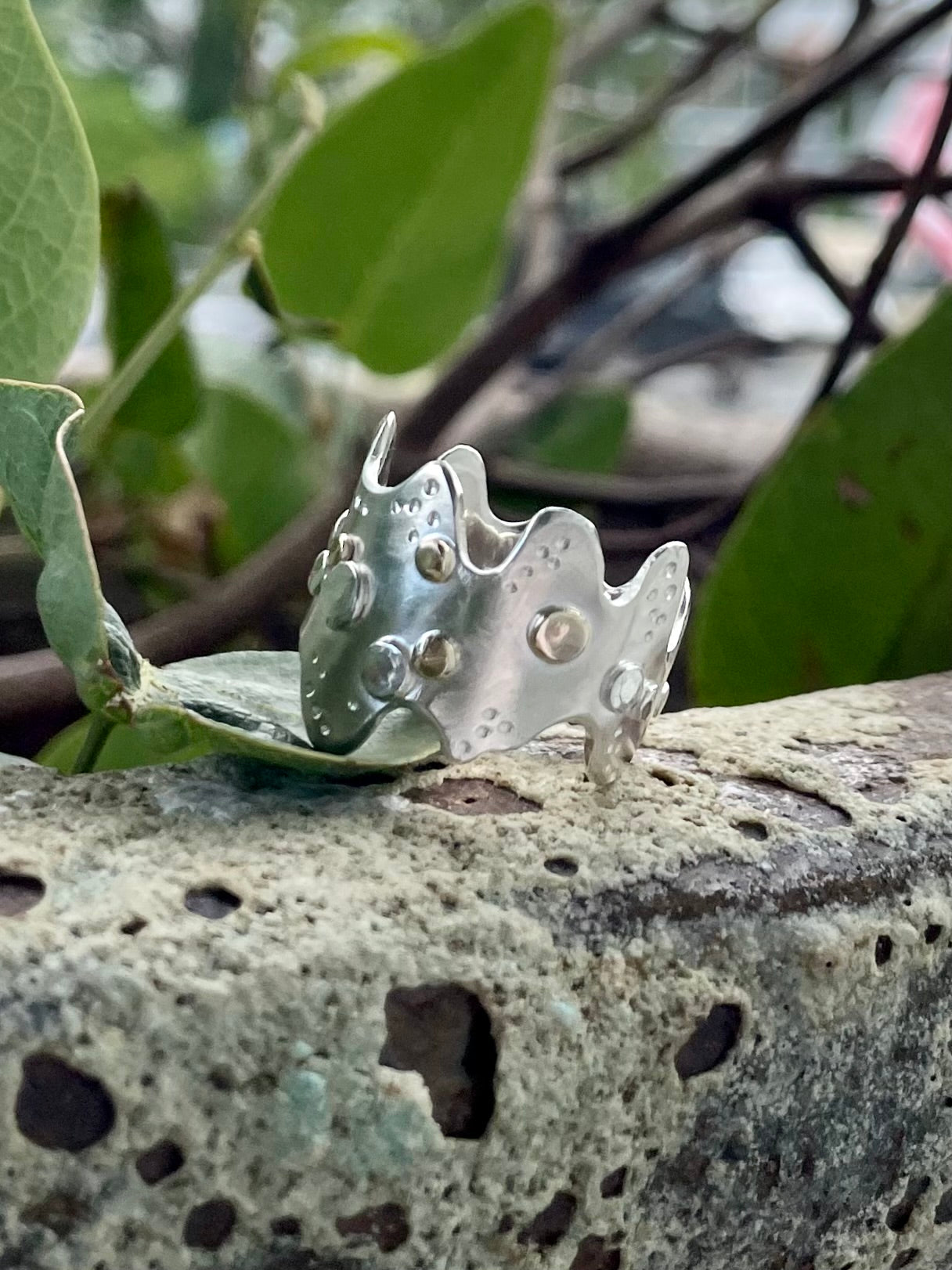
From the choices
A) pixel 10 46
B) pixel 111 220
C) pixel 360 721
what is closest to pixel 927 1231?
pixel 360 721

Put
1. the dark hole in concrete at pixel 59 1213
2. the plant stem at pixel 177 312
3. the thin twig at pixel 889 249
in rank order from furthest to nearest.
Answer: the thin twig at pixel 889 249, the plant stem at pixel 177 312, the dark hole in concrete at pixel 59 1213

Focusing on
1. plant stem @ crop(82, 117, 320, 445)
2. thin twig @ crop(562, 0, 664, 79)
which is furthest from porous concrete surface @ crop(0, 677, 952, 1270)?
thin twig @ crop(562, 0, 664, 79)

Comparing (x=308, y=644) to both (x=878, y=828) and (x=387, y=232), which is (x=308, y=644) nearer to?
(x=878, y=828)

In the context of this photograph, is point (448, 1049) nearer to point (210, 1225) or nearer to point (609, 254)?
point (210, 1225)

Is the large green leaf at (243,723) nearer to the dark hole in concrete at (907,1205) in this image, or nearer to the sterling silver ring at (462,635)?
the sterling silver ring at (462,635)

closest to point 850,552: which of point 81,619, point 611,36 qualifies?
point 81,619

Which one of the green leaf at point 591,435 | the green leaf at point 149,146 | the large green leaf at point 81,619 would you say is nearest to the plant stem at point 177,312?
the large green leaf at point 81,619

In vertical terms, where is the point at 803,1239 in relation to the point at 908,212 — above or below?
below
